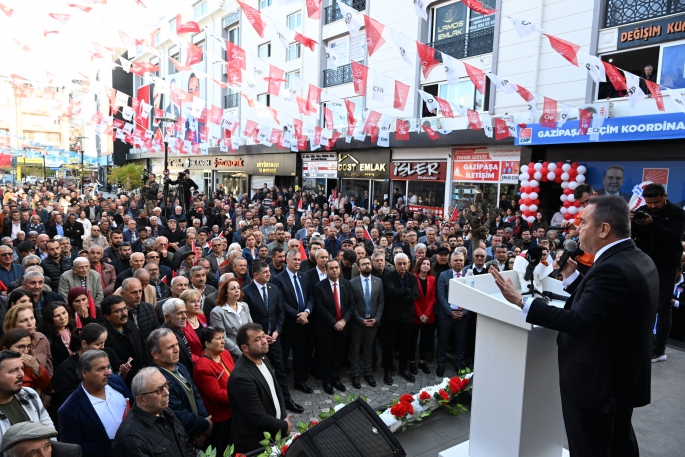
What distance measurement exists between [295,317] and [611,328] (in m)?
3.96

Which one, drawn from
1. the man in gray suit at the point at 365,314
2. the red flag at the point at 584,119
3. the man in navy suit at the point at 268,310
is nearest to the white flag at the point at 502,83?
the red flag at the point at 584,119

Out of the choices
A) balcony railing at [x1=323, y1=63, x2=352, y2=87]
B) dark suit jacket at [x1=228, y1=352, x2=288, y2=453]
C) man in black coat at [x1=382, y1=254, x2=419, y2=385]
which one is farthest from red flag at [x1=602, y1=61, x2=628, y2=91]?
balcony railing at [x1=323, y1=63, x2=352, y2=87]

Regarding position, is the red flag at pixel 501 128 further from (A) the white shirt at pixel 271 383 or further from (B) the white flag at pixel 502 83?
(A) the white shirt at pixel 271 383

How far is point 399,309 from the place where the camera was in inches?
226

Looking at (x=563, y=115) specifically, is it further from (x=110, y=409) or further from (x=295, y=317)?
(x=110, y=409)

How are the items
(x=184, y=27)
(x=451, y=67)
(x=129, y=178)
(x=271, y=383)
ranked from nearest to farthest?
(x=271, y=383) < (x=184, y=27) < (x=451, y=67) < (x=129, y=178)

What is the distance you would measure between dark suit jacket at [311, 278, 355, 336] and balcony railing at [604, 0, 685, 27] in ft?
36.6

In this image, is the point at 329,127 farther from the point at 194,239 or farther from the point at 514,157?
the point at 194,239

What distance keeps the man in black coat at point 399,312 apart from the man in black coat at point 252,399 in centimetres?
259

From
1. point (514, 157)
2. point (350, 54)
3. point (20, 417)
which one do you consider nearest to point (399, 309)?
point (20, 417)

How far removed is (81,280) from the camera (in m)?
5.75

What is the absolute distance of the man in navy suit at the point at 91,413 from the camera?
282cm

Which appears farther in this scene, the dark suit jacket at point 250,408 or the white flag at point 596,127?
the white flag at point 596,127

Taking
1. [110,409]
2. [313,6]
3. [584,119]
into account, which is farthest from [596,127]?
[110,409]
